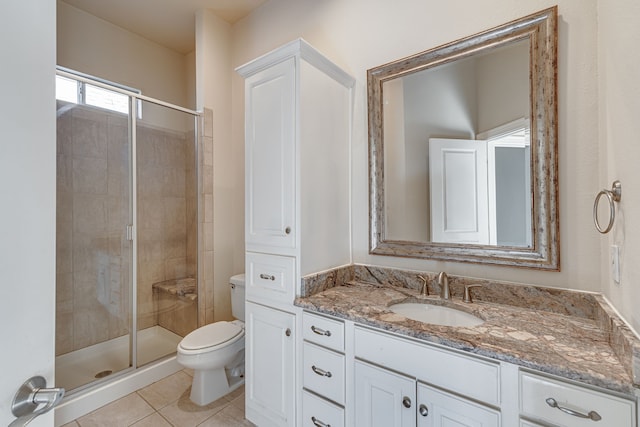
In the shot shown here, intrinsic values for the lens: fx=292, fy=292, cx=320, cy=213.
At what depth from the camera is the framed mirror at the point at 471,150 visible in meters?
1.29

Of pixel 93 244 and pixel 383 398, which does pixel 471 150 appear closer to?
pixel 383 398

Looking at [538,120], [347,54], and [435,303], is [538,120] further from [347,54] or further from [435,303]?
[347,54]

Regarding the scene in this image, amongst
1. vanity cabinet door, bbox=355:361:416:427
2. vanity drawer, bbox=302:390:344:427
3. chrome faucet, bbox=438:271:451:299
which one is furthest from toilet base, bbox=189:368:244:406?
chrome faucet, bbox=438:271:451:299

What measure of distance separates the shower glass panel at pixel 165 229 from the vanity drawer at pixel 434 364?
1875 millimetres

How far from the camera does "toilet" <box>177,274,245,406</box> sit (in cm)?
185

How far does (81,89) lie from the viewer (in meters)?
2.08

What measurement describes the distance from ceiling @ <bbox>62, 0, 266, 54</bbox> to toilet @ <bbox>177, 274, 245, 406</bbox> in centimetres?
263

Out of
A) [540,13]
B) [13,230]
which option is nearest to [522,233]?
[540,13]

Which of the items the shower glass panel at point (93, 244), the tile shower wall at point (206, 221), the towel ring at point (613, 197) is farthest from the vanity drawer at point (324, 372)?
the shower glass panel at point (93, 244)

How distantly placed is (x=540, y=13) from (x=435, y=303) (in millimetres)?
1391

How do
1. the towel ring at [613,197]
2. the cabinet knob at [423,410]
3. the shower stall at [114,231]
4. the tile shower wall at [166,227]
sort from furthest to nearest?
the tile shower wall at [166,227] → the shower stall at [114,231] → the cabinet knob at [423,410] → the towel ring at [613,197]

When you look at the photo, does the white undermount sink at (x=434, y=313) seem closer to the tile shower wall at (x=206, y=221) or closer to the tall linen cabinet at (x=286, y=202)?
the tall linen cabinet at (x=286, y=202)

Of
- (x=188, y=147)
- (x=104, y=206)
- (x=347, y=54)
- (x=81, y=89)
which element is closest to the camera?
(x=347, y=54)

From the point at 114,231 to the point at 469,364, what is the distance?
2.53 metres
